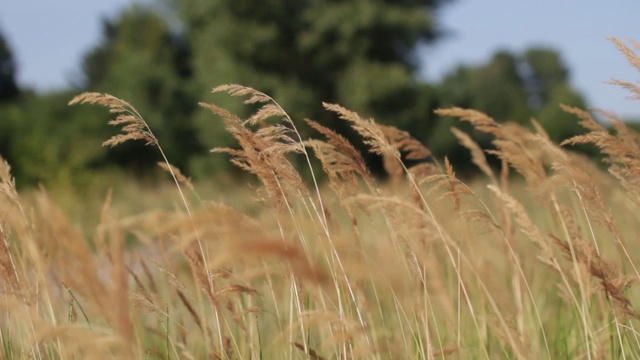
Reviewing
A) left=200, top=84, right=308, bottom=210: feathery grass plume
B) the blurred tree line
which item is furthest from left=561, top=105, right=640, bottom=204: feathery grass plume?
the blurred tree line

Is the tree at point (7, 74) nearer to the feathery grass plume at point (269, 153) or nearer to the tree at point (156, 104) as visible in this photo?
the tree at point (156, 104)

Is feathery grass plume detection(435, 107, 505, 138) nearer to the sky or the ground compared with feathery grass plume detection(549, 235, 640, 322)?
nearer to the sky

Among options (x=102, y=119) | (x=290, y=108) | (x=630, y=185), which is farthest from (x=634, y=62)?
(x=102, y=119)

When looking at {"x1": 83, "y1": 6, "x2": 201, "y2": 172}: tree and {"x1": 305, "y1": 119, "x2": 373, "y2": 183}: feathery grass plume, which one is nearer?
{"x1": 305, "y1": 119, "x2": 373, "y2": 183}: feathery grass plume

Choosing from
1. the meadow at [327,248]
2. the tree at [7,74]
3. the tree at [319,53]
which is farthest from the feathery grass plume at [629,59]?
the tree at [7,74]

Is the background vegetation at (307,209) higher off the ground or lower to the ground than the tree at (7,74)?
lower

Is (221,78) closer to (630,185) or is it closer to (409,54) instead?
(409,54)

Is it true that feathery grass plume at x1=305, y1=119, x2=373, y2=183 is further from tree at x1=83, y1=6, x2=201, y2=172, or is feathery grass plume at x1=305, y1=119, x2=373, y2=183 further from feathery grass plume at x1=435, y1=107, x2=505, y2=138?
tree at x1=83, y1=6, x2=201, y2=172

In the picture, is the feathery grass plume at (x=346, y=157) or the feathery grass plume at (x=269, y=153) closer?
the feathery grass plume at (x=269, y=153)

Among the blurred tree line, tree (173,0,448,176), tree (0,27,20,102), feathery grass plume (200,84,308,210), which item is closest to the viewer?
feathery grass plume (200,84,308,210)

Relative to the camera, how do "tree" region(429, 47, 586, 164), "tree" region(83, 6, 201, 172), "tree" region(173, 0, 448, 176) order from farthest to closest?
"tree" region(429, 47, 586, 164), "tree" region(83, 6, 201, 172), "tree" region(173, 0, 448, 176)

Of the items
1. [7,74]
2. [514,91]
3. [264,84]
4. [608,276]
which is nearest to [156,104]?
[264,84]

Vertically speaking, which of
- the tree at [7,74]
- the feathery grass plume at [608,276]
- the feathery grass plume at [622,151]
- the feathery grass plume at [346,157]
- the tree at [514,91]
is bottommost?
the feathery grass plume at [608,276]

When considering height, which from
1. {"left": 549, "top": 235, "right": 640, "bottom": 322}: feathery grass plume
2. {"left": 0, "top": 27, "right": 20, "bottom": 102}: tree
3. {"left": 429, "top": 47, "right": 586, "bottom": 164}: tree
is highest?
{"left": 0, "top": 27, "right": 20, "bottom": 102}: tree
